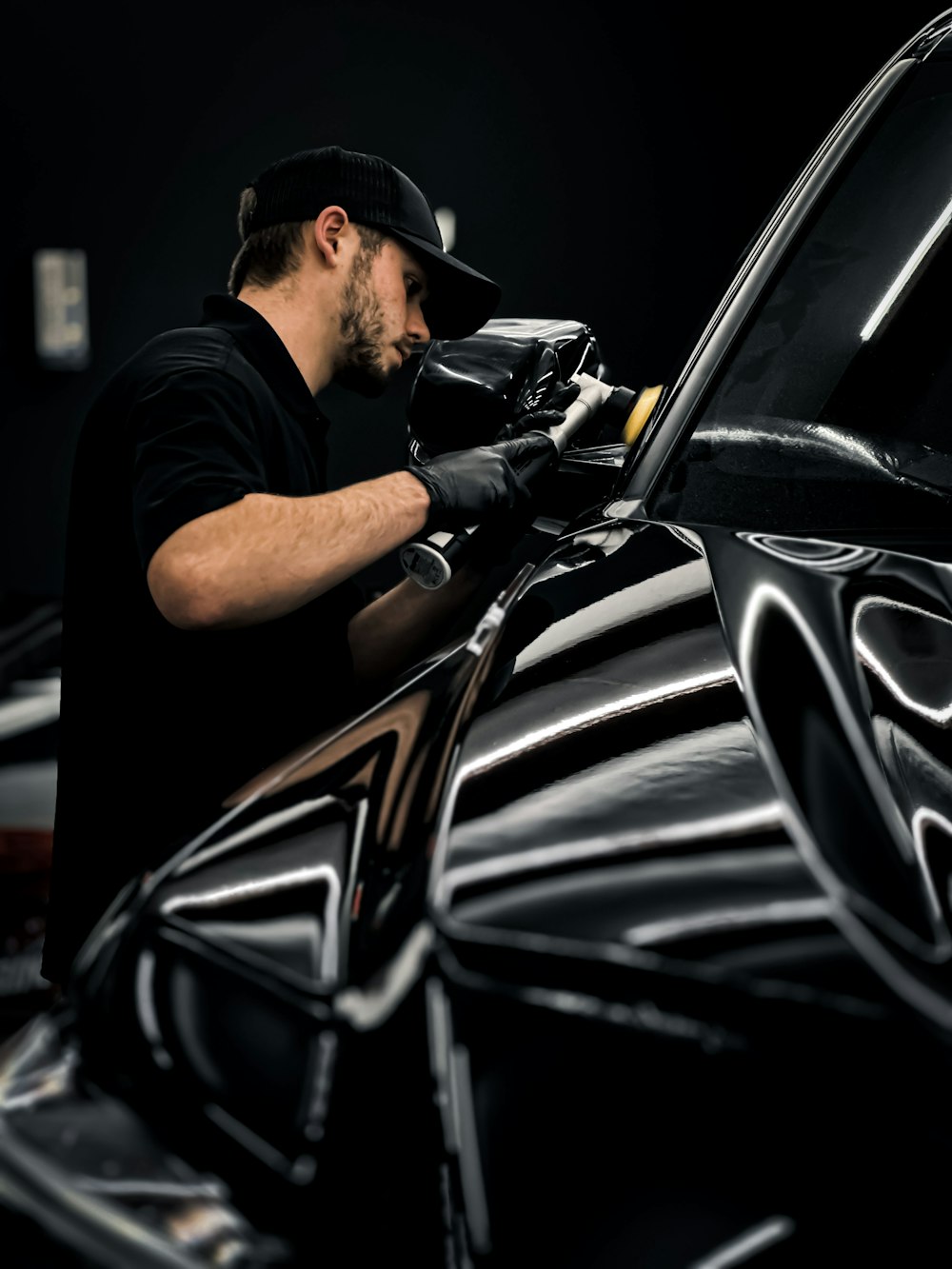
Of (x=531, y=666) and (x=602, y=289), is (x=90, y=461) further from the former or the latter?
(x=602, y=289)

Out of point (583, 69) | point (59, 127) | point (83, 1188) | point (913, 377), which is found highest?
point (583, 69)

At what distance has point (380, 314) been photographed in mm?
1821

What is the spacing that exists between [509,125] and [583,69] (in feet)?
1.24

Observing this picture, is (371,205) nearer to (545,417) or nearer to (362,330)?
(362,330)

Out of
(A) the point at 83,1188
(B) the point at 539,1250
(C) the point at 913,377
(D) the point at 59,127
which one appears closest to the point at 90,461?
(C) the point at 913,377

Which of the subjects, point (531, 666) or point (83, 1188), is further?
point (531, 666)

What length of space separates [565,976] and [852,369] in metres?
1.01

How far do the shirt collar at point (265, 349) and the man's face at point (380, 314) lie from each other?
11 centimetres

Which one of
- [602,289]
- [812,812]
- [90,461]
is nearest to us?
[812,812]

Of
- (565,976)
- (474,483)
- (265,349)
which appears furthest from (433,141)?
(565,976)

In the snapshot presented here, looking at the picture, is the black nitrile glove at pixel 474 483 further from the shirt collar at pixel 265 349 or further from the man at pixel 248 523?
the shirt collar at pixel 265 349

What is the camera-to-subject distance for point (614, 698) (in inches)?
35.3

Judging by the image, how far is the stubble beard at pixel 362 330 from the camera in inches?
70.3

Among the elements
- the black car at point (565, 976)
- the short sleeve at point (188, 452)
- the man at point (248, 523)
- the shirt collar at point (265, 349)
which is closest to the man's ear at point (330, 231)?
the man at point (248, 523)
